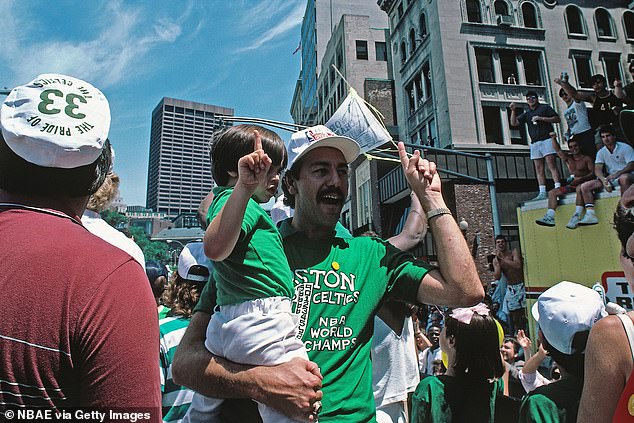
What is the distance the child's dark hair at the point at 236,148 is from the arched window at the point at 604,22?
101 ft

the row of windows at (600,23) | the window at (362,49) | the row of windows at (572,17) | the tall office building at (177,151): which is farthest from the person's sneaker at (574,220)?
the tall office building at (177,151)

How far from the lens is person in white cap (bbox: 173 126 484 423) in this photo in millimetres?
1508

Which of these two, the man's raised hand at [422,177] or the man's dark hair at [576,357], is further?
the man's dark hair at [576,357]

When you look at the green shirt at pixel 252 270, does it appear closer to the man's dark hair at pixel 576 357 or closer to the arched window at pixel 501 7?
the man's dark hair at pixel 576 357

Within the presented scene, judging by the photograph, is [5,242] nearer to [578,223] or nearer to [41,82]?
[41,82]

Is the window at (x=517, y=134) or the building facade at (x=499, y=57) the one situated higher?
the building facade at (x=499, y=57)

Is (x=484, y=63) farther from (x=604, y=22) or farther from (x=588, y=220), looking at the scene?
(x=588, y=220)

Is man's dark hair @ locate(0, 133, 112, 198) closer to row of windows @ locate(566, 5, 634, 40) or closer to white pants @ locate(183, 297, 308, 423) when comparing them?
white pants @ locate(183, 297, 308, 423)

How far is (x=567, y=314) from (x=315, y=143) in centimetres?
179

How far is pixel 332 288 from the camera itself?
74.2 inches

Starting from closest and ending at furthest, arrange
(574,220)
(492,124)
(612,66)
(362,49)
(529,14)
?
(574,220), (492,124), (529,14), (612,66), (362,49)

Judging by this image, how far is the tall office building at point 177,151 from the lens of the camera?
17288 cm

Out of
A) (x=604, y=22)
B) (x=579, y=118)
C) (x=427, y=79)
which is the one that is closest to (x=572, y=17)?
(x=604, y=22)

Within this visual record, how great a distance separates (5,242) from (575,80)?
2874cm
